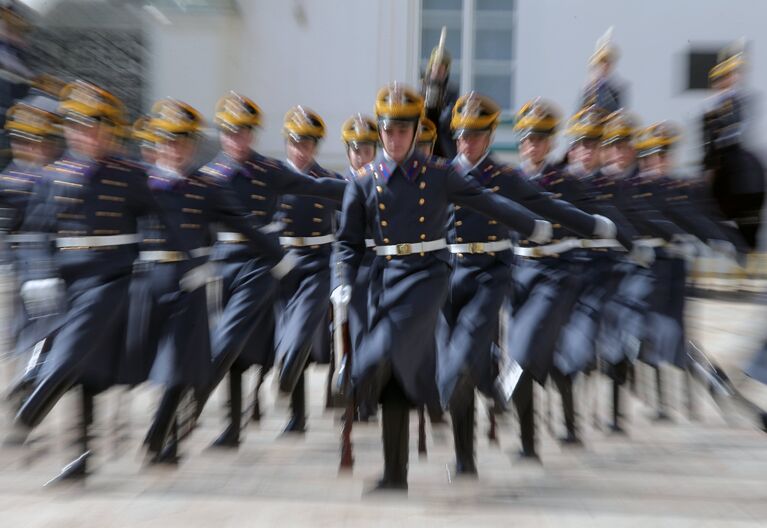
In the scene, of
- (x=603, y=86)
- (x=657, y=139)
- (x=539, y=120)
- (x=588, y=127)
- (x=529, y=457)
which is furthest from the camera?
(x=603, y=86)

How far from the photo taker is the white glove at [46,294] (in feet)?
12.4

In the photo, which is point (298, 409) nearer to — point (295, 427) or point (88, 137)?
point (295, 427)

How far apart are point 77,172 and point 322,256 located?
1.45 meters

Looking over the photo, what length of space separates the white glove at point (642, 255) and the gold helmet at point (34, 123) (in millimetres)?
3165

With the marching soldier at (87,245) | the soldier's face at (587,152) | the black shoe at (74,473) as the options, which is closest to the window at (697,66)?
the soldier's face at (587,152)

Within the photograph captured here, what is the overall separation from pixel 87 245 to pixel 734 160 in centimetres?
452

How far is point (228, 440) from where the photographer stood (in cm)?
445

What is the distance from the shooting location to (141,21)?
12289mm

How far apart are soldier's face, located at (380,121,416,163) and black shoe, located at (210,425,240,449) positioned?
1668 millimetres

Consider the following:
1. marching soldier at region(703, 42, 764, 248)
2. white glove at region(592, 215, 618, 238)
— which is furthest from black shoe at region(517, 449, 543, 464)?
marching soldier at region(703, 42, 764, 248)

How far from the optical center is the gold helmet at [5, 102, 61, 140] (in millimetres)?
4703

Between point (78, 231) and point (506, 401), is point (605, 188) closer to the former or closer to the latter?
point (506, 401)

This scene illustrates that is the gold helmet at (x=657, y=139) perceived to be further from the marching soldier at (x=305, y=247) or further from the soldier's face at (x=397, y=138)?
the soldier's face at (x=397, y=138)

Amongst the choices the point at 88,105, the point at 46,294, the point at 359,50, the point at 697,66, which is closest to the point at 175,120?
the point at 88,105
